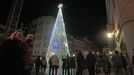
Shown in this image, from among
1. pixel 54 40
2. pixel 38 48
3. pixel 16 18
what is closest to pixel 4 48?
pixel 16 18

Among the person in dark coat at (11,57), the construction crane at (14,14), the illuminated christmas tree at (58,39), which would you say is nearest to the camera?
the person in dark coat at (11,57)

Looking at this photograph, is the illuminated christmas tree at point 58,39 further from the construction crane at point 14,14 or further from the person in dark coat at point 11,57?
the person in dark coat at point 11,57

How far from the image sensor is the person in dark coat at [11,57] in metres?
4.49

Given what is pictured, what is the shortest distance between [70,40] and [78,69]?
79030mm

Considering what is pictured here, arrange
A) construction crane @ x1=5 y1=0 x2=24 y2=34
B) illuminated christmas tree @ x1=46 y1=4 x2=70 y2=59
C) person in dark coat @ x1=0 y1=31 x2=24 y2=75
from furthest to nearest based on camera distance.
Result: illuminated christmas tree @ x1=46 y1=4 x2=70 y2=59 < construction crane @ x1=5 y1=0 x2=24 y2=34 < person in dark coat @ x1=0 y1=31 x2=24 y2=75

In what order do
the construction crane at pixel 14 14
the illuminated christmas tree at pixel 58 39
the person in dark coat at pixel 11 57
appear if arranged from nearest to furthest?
the person in dark coat at pixel 11 57, the construction crane at pixel 14 14, the illuminated christmas tree at pixel 58 39

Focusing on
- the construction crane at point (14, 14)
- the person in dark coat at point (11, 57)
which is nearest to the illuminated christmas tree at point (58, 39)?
the construction crane at point (14, 14)

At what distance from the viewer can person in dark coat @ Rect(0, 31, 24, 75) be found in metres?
4.49

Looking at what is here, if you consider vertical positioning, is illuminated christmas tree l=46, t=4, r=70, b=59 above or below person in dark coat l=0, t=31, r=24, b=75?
above

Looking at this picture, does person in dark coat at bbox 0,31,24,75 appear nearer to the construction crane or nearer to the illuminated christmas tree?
the construction crane

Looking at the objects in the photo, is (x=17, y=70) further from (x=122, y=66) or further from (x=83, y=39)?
(x=83, y=39)

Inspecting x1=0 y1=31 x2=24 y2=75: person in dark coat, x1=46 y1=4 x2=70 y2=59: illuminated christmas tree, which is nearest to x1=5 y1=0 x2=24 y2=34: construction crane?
x1=46 y1=4 x2=70 y2=59: illuminated christmas tree

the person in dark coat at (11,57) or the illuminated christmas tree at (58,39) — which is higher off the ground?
the illuminated christmas tree at (58,39)

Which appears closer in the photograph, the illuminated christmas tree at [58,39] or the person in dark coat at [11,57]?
the person in dark coat at [11,57]
